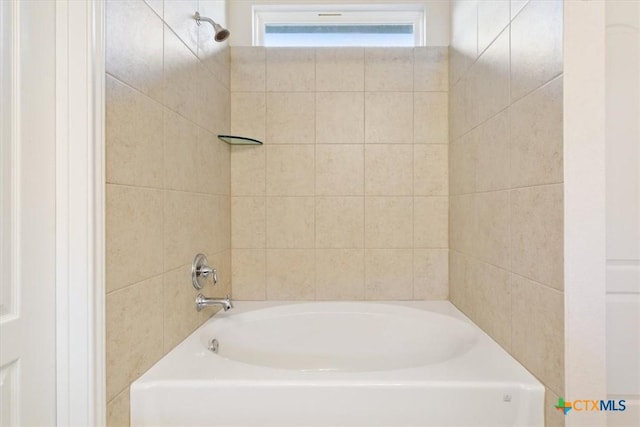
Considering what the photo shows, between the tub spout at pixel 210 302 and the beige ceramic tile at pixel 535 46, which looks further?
the tub spout at pixel 210 302

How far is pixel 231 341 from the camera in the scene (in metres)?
1.76

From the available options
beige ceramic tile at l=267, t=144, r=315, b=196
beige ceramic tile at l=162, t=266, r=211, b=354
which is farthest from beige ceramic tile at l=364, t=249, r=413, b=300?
beige ceramic tile at l=162, t=266, r=211, b=354

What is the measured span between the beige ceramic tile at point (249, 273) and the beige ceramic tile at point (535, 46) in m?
1.48

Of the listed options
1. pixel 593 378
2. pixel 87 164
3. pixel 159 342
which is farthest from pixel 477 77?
pixel 159 342

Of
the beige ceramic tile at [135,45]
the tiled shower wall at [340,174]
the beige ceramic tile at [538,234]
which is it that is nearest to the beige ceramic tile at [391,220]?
the tiled shower wall at [340,174]

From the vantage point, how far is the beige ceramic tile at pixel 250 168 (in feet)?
7.00

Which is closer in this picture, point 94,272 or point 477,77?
point 94,272

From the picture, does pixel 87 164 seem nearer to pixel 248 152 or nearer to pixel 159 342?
pixel 159 342

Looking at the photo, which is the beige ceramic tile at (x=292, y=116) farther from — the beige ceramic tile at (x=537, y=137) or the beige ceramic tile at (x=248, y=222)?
the beige ceramic tile at (x=537, y=137)

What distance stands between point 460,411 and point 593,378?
0.35m

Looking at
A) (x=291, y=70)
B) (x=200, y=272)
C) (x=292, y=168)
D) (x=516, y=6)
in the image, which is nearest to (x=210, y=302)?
(x=200, y=272)

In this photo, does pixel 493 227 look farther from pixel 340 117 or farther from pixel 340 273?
pixel 340 117

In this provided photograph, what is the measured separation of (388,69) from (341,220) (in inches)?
34.7
